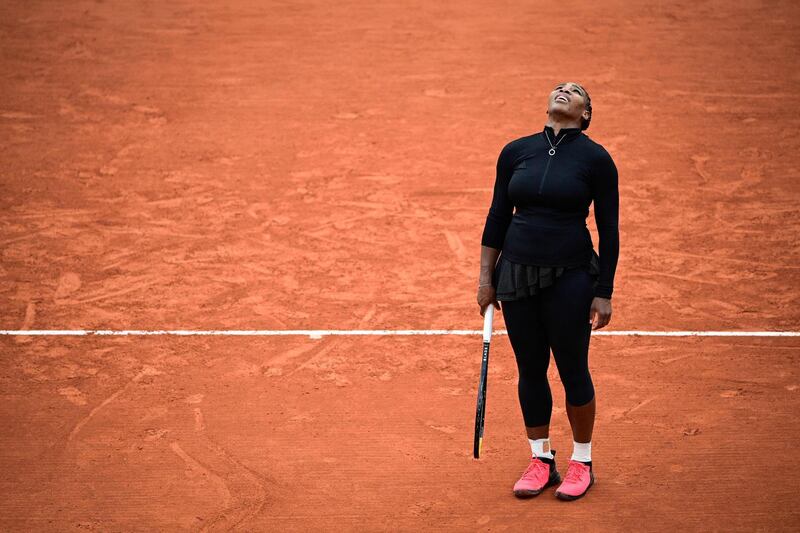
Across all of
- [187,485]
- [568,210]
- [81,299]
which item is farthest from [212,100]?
[568,210]

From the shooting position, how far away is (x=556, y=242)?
4730mm

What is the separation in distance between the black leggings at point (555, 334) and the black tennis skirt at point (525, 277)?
3 centimetres

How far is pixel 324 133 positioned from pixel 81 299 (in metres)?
4.65

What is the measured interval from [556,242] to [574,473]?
1372mm

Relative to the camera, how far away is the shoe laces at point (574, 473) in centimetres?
524

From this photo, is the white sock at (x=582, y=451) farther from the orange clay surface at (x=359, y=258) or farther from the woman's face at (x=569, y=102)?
the woman's face at (x=569, y=102)

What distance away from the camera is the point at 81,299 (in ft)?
27.3

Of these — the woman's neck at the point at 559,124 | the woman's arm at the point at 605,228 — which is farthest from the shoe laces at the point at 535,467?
the woman's neck at the point at 559,124

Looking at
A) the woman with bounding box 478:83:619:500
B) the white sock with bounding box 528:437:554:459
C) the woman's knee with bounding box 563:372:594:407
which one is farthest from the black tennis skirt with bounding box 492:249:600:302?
the white sock with bounding box 528:437:554:459

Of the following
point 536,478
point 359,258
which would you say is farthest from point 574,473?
point 359,258

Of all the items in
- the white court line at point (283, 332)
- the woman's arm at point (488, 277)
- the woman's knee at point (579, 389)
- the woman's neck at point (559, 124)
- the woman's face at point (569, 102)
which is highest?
the woman's face at point (569, 102)

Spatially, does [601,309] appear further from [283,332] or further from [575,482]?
[283,332]

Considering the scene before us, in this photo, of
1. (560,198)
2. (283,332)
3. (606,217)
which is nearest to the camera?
(560,198)

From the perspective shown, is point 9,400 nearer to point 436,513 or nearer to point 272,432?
point 272,432
